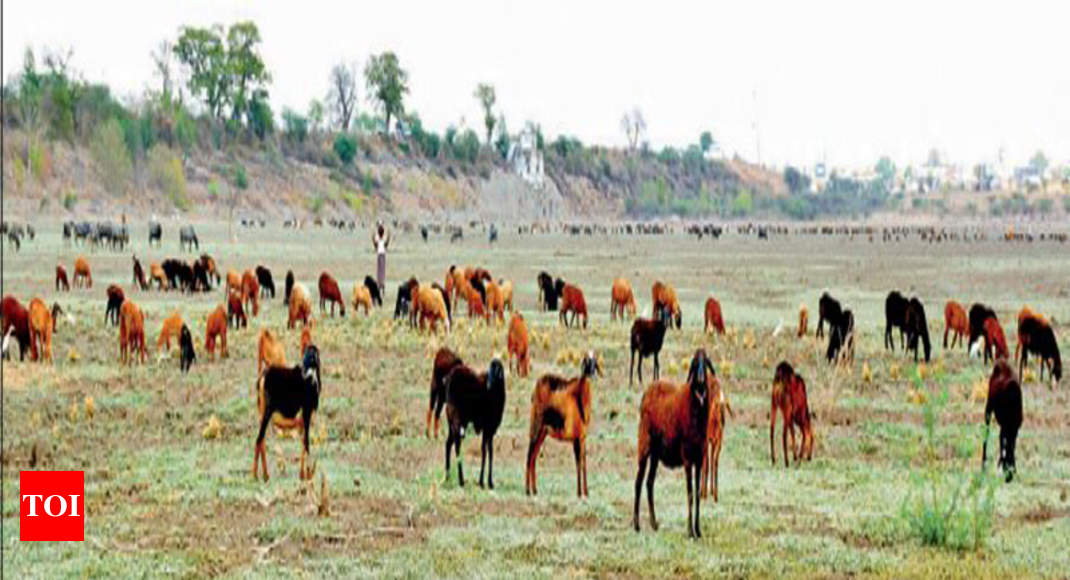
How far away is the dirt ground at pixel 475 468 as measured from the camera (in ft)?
33.5

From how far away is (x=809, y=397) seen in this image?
61.8 ft

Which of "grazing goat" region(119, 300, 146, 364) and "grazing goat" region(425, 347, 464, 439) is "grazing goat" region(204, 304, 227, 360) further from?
"grazing goat" region(425, 347, 464, 439)

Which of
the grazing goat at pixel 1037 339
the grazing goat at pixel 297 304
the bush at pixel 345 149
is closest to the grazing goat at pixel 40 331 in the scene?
the grazing goat at pixel 297 304

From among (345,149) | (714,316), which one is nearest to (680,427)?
(714,316)

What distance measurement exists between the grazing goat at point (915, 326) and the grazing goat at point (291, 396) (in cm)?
1296

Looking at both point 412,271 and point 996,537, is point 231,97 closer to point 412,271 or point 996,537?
point 412,271

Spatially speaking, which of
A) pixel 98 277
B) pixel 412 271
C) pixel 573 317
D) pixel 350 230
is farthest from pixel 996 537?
pixel 350 230

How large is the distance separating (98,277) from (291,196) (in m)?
81.4

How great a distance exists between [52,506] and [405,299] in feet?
60.2

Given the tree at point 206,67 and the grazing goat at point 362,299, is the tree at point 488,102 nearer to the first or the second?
the tree at point 206,67

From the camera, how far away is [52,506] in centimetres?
1155

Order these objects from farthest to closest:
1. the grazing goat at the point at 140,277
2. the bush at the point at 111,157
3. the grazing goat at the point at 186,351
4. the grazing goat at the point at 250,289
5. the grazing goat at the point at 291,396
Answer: the bush at the point at 111,157
the grazing goat at the point at 140,277
the grazing goat at the point at 250,289
the grazing goat at the point at 186,351
the grazing goat at the point at 291,396

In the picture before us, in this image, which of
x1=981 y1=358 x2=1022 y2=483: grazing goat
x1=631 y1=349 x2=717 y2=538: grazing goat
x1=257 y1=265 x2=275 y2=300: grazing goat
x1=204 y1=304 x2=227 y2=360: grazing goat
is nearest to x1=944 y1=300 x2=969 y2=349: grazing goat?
x1=981 y1=358 x2=1022 y2=483: grazing goat

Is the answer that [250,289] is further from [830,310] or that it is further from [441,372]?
[441,372]
